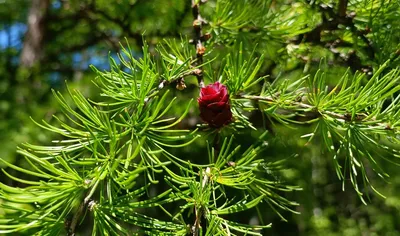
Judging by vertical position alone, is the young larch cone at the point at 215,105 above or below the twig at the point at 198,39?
below

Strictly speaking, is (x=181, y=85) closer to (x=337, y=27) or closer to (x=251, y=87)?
(x=251, y=87)

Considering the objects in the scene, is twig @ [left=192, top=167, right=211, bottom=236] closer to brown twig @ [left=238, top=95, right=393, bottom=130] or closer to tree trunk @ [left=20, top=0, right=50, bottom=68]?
brown twig @ [left=238, top=95, right=393, bottom=130]

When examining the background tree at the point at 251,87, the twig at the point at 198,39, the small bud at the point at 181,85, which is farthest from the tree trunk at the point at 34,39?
the small bud at the point at 181,85

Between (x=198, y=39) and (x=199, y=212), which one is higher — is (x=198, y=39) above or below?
above

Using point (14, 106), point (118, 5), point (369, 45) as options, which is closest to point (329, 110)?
point (369, 45)

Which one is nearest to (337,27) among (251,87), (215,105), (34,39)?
(251,87)

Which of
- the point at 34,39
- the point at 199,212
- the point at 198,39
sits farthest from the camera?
the point at 34,39

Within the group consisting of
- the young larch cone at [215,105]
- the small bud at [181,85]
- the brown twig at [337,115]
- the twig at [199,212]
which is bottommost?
the twig at [199,212]

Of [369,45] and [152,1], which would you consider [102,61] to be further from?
[369,45]

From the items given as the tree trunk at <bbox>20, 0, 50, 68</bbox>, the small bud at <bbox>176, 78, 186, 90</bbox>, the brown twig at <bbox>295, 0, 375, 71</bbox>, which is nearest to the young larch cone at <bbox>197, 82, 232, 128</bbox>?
the small bud at <bbox>176, 78, 186, 90</bbox>

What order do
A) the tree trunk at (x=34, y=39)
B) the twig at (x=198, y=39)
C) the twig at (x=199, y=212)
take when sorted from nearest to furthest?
the twig at (x=199, y=212) → the twig at (x=198, y=39) → the tree trunk at (x=34, y=39)

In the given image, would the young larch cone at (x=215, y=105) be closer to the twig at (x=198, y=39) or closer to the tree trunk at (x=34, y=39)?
the twig at (x=198, y=39)

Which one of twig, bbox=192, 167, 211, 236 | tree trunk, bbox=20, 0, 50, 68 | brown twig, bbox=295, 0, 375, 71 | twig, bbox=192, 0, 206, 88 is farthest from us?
tree trunk, bbox=20, 0, 50, 68
